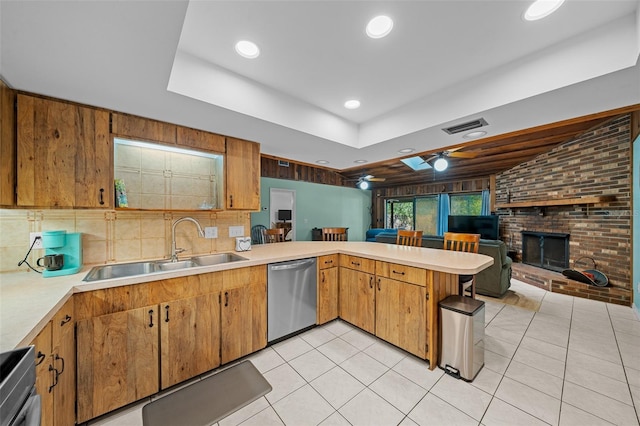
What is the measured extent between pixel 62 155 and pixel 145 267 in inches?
41.9

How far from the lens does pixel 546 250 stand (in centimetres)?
454

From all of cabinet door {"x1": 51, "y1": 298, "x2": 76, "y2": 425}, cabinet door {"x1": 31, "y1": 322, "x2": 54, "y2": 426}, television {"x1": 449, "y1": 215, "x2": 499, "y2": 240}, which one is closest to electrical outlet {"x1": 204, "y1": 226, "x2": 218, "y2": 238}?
cabinet door {"x1": 51, "y1": 298, "x2": 76, "y2": 425}

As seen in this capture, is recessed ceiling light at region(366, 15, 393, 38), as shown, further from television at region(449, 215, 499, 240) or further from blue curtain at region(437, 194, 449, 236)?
blue curtain at region(437, 194, 449, 236)

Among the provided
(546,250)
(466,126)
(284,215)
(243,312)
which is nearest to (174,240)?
(243,312)

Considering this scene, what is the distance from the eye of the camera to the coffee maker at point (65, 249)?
1.66m

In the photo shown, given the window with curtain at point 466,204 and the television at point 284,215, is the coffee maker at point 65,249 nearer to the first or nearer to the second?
the television at point 284,215

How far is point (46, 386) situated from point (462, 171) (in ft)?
22.9

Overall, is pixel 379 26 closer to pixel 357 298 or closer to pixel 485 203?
pixel 357 298

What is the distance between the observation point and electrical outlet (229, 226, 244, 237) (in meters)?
2.73

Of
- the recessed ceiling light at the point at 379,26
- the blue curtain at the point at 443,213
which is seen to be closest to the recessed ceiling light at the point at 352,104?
the recessed ceiling light at the point at 379,26

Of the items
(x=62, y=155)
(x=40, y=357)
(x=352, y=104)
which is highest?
(x=352, y=104)

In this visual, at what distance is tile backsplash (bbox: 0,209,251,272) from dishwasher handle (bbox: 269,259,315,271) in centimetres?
77

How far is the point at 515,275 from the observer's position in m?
4.78

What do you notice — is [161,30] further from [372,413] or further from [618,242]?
[618,242]
